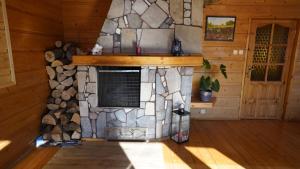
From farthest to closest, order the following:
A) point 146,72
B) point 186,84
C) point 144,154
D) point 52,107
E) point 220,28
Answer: point 220,28
point 52,107
point 186,84
point 146,72
point 144,154

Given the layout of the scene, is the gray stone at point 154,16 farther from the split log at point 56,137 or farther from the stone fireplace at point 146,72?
the split log at point 56,137

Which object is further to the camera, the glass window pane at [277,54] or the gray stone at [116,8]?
the glass window pane at [277,54]

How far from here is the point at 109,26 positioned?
313cm

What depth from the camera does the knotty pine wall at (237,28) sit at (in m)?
3.62

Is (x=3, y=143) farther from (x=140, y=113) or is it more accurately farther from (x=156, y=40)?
(x=156, y=40)

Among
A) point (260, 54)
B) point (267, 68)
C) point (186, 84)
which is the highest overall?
point (260, 54)

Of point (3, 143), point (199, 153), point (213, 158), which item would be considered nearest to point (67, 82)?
point (3, 143)

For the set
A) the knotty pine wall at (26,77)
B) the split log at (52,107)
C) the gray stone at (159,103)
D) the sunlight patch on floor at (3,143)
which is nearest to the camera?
the sunlight patch on floor at (3,143)

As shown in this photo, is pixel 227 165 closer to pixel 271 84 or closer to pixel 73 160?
pixel 73 160

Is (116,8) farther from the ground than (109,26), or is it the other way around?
(116,8)

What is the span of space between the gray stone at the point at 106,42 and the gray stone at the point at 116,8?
0.32m

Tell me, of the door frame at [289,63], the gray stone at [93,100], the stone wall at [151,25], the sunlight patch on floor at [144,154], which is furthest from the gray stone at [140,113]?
the door frame at [289,63]

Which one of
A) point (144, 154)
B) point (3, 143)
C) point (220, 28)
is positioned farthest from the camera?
point (220, 28)

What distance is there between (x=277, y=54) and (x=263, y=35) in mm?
484
